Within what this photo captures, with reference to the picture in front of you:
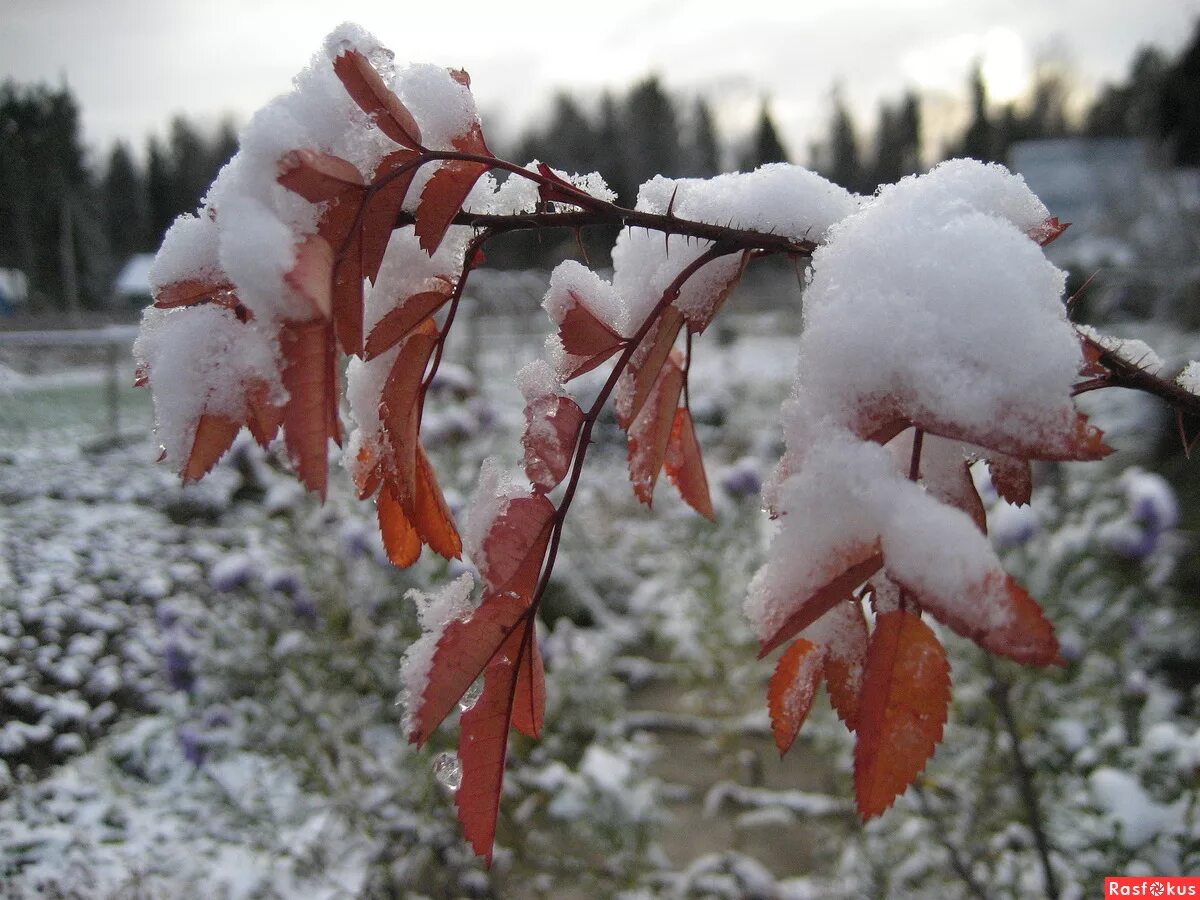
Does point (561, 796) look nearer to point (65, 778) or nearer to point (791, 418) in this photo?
point (65, 778)

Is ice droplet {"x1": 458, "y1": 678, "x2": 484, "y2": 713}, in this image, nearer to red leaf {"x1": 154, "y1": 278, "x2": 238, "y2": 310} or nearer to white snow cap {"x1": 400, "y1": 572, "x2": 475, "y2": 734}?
white snow cap {"x1": 400, "y1": 572, "x2": 475, "y2": 734}

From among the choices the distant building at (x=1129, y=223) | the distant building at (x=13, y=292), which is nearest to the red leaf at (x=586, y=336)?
the distant building at (x=1129, y=223)

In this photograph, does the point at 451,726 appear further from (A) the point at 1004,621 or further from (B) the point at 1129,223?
(B) the point at 1129,223

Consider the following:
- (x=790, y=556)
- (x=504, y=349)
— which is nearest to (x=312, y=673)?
(x=790, y=556)

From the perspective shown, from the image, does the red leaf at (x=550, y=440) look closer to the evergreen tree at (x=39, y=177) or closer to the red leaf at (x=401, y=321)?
the red leaf at (x=401, y=321)

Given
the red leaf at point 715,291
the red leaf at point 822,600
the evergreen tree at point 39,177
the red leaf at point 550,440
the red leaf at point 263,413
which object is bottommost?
the red leaf at point 822,600
